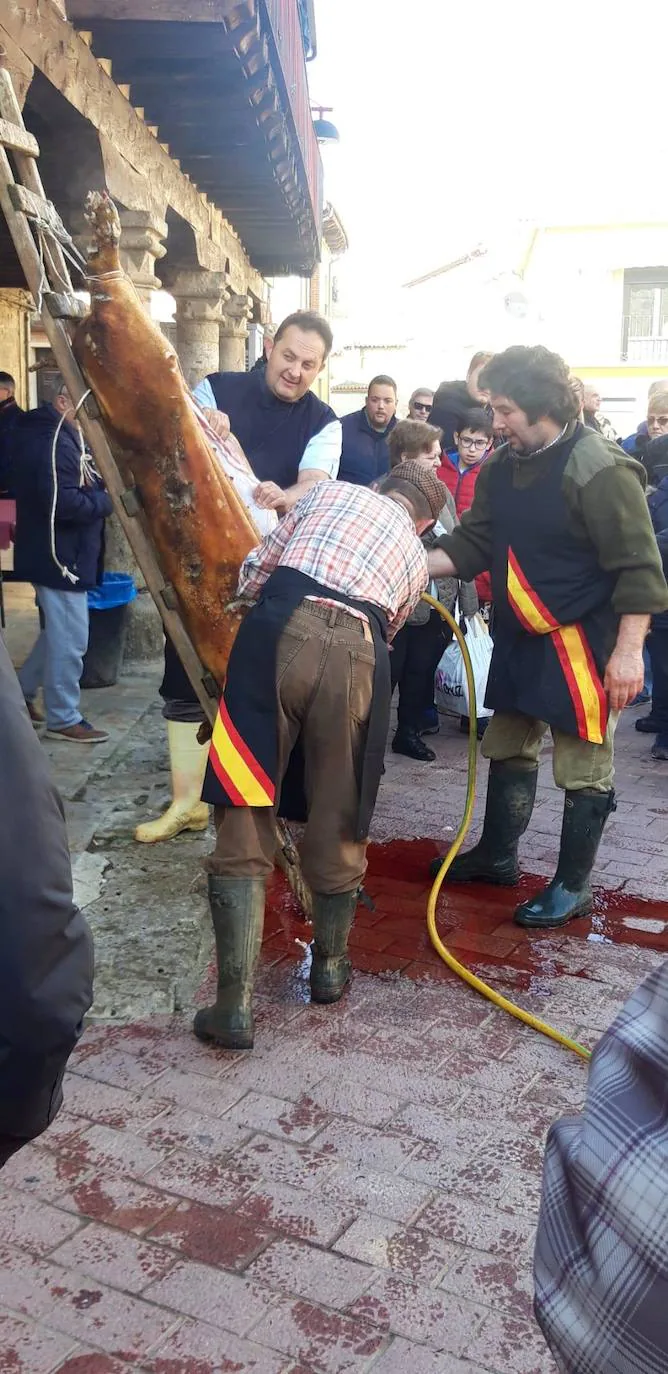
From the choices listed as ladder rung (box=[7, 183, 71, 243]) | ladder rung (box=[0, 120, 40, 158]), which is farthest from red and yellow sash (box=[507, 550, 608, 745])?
ladder rung (box=[0, 120, 40, 158])

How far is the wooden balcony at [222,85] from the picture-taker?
5.55 m

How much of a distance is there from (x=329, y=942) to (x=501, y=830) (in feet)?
4.19

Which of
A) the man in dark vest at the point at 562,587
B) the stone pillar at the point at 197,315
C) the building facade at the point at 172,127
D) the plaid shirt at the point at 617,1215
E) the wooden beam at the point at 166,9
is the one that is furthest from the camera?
the stone pillar at the point at 197,315

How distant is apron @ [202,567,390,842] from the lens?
3318mm

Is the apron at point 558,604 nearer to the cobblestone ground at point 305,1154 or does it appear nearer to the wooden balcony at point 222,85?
the cobblestone ground at point 305,1154

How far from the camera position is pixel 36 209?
13.0ft

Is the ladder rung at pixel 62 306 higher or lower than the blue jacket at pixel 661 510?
higher

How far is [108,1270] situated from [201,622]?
2164 millimetres

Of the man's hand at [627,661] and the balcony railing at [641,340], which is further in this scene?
the balcony railing at [641,340]

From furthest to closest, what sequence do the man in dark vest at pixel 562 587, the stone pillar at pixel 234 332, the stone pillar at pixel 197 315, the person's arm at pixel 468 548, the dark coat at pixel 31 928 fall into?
1. the stone pillar at pixel 234 332
2. the stone pillar at pixel 197 315
3. the person's arm at pixel 468 548
4. the man in dark vest at pixel 562 587
5. the dark coat at pixel 31 928

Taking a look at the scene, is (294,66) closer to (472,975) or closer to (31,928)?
(472,975)

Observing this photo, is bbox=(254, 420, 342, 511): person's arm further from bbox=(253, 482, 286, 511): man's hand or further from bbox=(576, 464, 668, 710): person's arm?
bbox=(576, 464, 668, 710): person's arm

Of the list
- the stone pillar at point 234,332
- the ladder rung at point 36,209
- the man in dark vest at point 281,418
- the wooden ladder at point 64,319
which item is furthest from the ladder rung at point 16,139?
the stone pillar at point 234,332

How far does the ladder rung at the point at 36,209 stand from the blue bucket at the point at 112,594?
344 cm
